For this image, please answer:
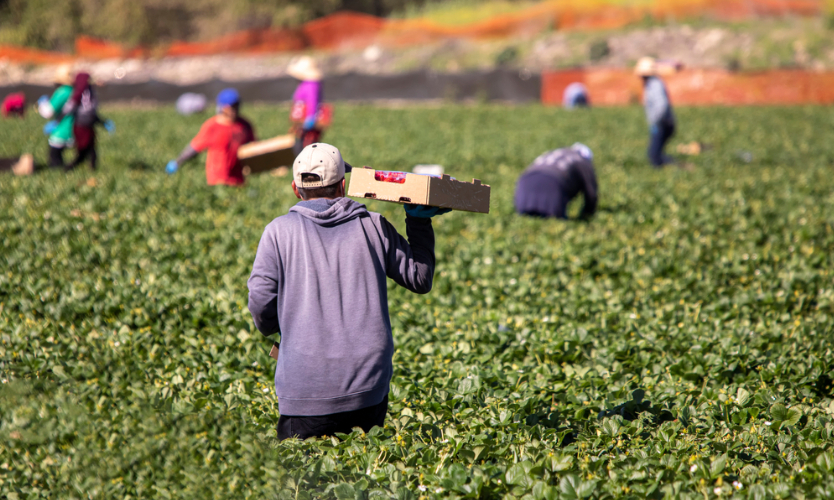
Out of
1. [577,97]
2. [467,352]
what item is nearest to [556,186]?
[467,352]

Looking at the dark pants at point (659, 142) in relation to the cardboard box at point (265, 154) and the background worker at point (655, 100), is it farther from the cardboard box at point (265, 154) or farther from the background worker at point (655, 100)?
the cardboard box at point (265, 154)

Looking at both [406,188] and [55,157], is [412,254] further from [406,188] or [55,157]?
[55,157]

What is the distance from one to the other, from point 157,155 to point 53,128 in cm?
301

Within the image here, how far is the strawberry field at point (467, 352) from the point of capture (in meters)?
2.96

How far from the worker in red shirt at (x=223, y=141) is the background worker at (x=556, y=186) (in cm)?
379

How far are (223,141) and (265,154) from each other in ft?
3.92

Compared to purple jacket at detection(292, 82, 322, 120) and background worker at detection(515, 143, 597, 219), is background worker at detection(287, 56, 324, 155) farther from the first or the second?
background worker at detection(515, 143, 597, 219)

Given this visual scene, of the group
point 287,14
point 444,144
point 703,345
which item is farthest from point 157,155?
point 287,14

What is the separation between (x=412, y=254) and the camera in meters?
3.15

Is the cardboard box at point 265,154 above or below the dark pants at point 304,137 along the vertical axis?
below

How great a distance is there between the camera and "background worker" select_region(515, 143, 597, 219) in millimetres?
8883

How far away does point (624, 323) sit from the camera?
220 inches

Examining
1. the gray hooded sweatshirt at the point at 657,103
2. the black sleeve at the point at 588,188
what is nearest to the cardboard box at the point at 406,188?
the black sleeve at the point at 588,188

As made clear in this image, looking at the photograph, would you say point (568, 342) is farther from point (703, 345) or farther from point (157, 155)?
point (157, 155)
